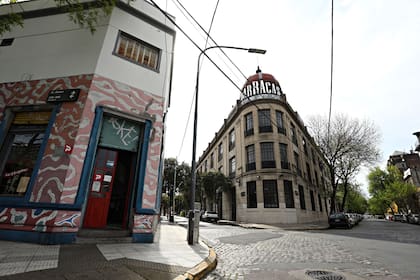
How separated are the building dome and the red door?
67.5 feet

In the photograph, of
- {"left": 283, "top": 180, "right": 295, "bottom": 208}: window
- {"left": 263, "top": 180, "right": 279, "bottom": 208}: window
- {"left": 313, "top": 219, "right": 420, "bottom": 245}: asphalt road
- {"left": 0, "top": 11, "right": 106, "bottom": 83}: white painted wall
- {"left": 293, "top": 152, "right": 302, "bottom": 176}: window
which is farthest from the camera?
{"left": 293, "top": 152, "right": 302, "bottom": 176}: window

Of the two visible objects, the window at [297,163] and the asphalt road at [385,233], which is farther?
the window at [297,163]

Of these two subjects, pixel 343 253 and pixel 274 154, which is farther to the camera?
pixel 274 154

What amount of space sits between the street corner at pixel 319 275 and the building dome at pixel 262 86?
72.5 feet

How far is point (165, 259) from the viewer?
4289 millimetres

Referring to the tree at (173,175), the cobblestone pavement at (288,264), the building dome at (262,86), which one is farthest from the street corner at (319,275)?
the tree at (173,175)

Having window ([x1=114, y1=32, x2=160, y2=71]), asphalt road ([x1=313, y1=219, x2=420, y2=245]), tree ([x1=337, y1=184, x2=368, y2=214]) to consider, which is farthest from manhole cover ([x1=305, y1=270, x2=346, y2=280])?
tree ([x1=337, y1=184, x2=368, y2=214])

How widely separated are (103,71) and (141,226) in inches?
219

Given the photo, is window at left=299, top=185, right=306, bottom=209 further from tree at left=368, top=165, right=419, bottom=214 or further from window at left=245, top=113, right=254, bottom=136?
tree at left=368, top=165, right=419, bottom=214

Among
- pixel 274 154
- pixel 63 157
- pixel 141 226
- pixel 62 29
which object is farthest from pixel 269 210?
pixel 62 29

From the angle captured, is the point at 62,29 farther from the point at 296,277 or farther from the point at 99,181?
the point at 296,277

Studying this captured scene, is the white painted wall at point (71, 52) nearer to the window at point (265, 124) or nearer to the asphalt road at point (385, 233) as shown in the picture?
the asphalt road at point (385, 233)

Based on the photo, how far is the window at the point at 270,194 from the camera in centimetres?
1958

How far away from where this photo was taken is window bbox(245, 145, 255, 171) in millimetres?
22083
